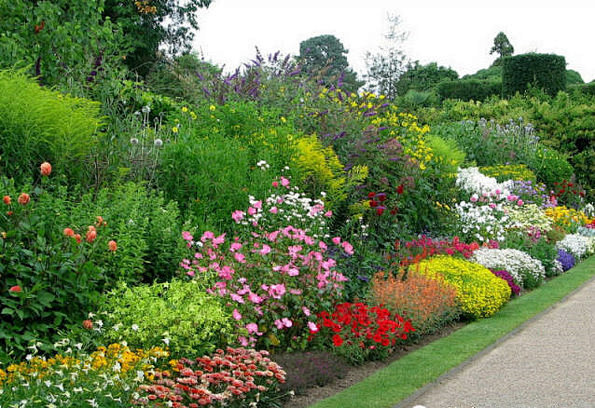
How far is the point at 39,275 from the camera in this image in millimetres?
4203

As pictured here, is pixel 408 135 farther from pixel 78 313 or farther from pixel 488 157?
pixel 78 313

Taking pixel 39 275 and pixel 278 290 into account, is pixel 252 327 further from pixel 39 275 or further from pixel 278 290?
pixel 39 275

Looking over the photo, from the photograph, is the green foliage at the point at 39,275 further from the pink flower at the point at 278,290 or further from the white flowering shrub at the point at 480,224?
the white flowering shrub at the point at 480,224

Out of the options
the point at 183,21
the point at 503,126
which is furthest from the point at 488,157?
the point at 183,21

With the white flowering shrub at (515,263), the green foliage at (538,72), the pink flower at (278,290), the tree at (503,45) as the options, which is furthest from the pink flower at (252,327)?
the tree at (503,45)

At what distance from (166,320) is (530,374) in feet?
9.92

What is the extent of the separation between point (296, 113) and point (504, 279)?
3.63m

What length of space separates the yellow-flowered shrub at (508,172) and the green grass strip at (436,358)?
534 centimetres

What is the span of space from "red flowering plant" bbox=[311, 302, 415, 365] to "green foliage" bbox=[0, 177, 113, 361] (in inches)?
79.3

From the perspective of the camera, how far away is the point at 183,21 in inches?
1099

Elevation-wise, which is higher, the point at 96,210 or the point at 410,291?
the point at 96,210

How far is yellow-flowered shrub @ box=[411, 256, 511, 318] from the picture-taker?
289 inches

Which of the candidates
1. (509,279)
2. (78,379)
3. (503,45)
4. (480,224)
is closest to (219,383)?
(78,379)

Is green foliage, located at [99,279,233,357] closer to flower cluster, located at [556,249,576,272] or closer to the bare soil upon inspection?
the bare soil
